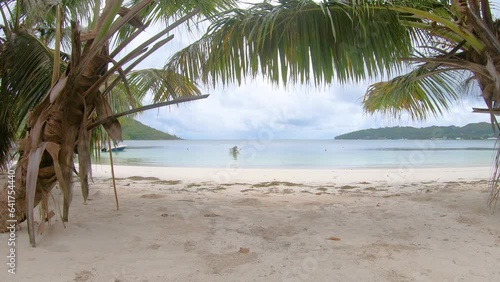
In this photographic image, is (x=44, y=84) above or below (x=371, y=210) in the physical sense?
above

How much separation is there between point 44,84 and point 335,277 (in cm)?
270

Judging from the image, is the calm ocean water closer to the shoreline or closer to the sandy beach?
the shoreline

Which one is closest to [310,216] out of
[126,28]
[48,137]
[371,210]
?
[371,210]

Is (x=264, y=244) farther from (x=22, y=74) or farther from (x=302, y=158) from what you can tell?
(x=302, y=158)

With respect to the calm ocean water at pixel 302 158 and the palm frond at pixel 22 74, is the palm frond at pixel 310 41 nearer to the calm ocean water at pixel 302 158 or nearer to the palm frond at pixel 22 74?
the palm frond at pixel 22 74

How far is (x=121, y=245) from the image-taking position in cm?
210

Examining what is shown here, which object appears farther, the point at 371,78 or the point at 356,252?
the point at 371,78

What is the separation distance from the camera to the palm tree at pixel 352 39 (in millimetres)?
2580

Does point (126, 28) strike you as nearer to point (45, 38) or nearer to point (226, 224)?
point (45, 38)

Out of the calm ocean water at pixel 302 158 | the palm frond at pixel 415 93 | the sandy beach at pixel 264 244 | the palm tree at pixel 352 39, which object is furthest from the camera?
the calm ocean water at pixel 302 158

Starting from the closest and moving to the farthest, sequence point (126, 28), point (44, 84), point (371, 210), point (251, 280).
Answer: point (251, 280), point (44, 84), point (371, 210), point (126, 28)

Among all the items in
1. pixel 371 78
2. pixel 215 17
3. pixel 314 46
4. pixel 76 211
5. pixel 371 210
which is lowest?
pixel 371 210

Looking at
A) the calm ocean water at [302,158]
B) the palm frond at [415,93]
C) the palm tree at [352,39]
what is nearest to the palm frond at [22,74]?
the palm tree at [352,39]

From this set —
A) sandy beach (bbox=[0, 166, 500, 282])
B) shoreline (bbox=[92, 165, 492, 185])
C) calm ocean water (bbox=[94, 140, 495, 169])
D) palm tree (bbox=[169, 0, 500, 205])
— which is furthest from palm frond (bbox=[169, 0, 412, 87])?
shoreline (bbox=[92, 165, 492, 185])
